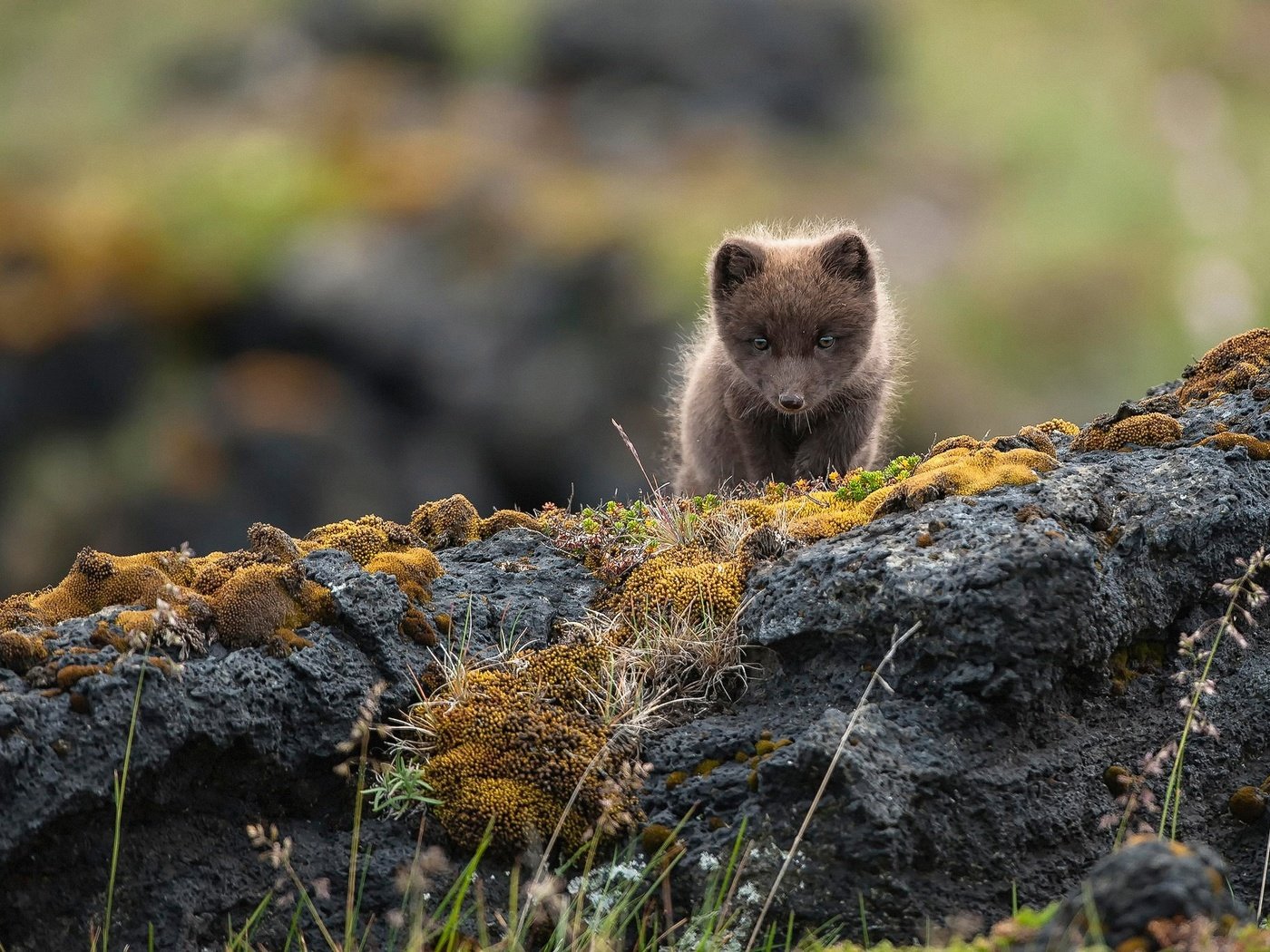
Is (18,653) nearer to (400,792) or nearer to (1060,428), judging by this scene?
(400,792)

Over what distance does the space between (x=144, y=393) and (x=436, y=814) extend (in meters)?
17.7

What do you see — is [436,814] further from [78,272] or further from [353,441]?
[78,272]

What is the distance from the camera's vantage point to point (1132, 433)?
5086 mm

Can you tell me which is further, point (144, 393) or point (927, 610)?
point (144, 393)

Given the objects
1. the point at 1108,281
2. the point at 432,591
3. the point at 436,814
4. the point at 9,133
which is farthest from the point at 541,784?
the point at 9,133

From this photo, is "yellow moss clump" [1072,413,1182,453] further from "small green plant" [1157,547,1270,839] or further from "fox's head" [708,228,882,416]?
"fox's head" [708,228,882,416]

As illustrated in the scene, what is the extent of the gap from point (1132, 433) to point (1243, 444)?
400 mm

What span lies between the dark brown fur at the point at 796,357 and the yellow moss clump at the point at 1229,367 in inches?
74.9

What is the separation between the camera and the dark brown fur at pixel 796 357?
23.6 ft

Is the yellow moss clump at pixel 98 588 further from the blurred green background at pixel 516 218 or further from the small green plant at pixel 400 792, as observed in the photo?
the blurred green background at pixel 516 218

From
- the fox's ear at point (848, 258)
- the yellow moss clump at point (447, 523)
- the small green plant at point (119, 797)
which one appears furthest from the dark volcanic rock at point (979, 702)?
the fox's ear at point (848, 258)

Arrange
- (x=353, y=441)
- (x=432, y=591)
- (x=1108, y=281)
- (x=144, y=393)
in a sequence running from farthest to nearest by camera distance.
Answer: (x=1108, y=281)
(x=144, y=393)
(x=353, y=441)
(x=432, y=591)

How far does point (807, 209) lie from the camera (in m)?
26.2

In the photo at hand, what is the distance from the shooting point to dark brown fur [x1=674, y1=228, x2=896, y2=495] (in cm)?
719
